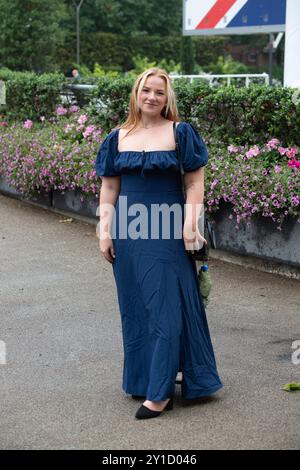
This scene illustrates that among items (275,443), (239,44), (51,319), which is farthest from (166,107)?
(239,44)

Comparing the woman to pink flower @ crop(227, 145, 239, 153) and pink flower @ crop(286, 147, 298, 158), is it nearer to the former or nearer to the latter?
pink flower @ crop(286, 147, 298, 158)

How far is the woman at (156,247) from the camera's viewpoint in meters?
4.64

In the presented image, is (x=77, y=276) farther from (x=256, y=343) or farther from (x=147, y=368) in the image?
(x=147, y=368)

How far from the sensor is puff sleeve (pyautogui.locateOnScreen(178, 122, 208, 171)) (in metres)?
4.62

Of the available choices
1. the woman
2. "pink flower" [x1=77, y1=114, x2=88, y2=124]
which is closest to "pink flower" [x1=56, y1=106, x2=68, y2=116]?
"pink flower" [x1=77, y1=114, x2=88, y2=124]

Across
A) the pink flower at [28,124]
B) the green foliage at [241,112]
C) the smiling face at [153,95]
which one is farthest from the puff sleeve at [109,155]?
the pink flower at [28,124]

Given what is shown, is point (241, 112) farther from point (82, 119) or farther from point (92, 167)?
point (82, 119)

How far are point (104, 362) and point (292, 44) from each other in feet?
19.5

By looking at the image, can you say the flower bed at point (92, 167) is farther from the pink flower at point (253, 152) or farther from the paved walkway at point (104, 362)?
the paved walkway at point (104, 362)

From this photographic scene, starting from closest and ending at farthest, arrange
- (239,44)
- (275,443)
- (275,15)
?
(275,443), (275,15), (239,44)

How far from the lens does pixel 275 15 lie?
14.6m

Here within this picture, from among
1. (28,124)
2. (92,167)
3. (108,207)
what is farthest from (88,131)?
(108,207)

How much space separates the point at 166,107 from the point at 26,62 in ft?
76.8

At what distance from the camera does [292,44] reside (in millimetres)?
10383
